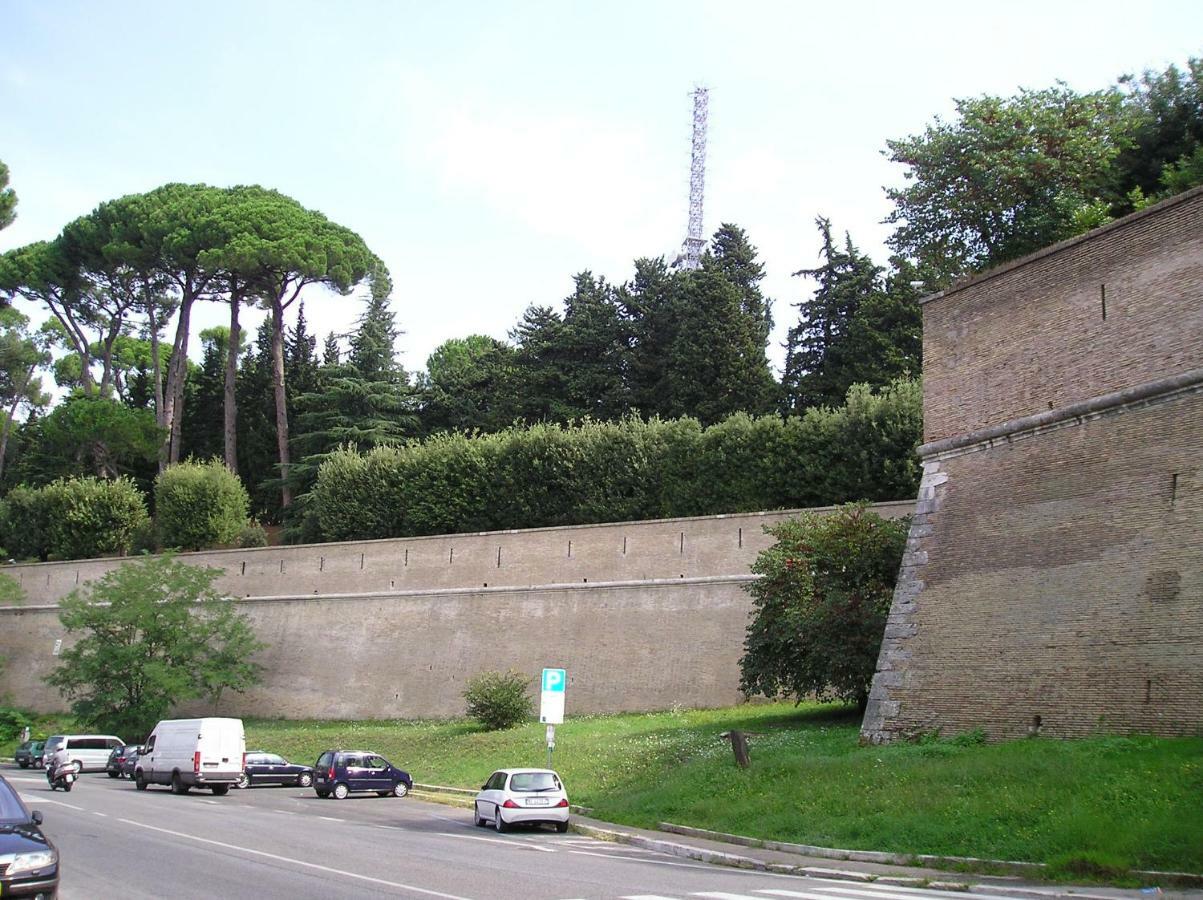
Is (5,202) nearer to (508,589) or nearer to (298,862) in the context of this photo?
(508,589)

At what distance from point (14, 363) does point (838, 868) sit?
234ft

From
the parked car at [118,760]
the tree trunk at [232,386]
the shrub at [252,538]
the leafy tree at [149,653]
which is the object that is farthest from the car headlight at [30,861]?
the tree trunk at [232,386]

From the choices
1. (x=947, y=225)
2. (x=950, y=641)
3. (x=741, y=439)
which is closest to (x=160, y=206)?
(x=741, y=439)

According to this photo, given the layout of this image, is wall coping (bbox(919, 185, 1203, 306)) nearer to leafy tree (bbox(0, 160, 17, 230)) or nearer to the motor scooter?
the motor scooter

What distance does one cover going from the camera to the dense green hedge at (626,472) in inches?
1364

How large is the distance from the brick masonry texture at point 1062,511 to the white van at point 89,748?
24338mm

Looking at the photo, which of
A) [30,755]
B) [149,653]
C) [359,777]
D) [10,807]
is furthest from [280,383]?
[10,807]

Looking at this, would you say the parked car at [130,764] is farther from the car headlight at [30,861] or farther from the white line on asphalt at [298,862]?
the car headlight at [30,861]

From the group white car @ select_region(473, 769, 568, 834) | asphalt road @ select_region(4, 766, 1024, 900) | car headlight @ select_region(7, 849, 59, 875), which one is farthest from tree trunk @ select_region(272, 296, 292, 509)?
car headlight @ select_region(7, 849, 59, 875)

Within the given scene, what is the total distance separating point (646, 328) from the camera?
5459 centimetres

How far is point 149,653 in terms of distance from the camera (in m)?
38.1

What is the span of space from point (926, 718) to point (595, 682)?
1499 centimetres

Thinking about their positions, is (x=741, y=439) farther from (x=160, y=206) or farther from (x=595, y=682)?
(x=160, y=206)

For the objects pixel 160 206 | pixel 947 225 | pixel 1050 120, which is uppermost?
pixel 160 206
